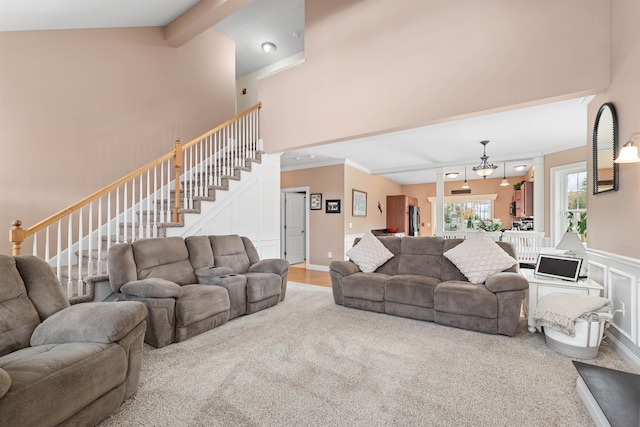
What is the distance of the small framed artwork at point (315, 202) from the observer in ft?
23.3

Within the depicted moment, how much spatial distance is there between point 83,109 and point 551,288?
5.90m

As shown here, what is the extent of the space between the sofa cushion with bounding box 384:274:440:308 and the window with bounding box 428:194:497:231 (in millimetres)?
6888

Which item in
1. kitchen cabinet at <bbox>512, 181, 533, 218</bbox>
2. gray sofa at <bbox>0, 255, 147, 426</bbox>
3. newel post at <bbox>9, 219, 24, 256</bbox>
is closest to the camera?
gray sofa at <bbox>0, 255, 147, 426</bbox>

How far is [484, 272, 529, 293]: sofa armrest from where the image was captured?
2.88 meters

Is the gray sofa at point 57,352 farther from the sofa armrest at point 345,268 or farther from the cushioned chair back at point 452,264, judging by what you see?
the cushioned chair back at point 452,264

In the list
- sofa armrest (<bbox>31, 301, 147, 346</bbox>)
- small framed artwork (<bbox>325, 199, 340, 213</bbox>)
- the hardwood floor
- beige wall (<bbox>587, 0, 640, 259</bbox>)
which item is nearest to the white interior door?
the hardwood floor

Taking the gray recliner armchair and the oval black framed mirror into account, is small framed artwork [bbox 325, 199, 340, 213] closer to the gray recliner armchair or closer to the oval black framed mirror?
the gray recliner armchair

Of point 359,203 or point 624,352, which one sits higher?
point 359,203

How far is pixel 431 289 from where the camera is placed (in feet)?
10.8

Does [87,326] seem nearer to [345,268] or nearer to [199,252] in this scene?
[199,252]

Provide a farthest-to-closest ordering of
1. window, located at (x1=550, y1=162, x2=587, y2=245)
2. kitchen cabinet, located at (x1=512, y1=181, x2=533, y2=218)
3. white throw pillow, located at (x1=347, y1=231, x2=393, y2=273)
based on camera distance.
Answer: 1. kitchen cabinet, located at (x1=512, y1=181, x2=533, y2=218)
2. window, located at (x1=550, y1=162, x2=587, y2=245)
3. white throw pillow, located at (x1=347, y1=231, x2=393, y2=273)

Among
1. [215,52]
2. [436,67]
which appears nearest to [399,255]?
[436,67]

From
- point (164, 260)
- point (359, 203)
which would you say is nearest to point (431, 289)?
point (164, 260)

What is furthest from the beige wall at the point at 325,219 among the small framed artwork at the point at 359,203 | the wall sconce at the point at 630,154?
the wall sconce at the point at 630,154
